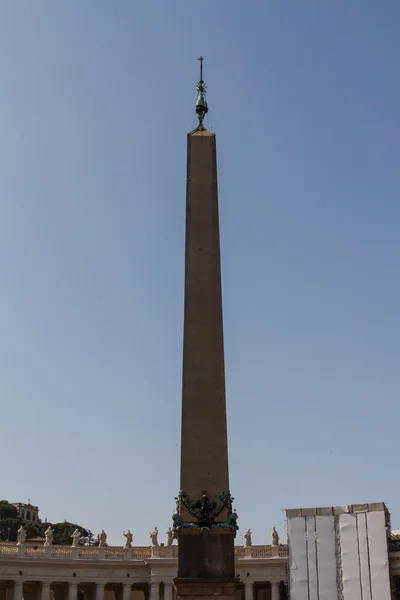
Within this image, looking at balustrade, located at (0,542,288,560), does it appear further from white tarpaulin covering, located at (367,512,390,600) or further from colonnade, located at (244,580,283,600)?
white tarpaulin covering, located at (367,512,390,600)

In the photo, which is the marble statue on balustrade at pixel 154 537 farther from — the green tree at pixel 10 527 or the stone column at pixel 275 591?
the green tree at pixel 10 527

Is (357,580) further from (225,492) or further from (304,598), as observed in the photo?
(225,492)

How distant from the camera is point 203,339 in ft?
64.2

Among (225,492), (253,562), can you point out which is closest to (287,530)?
(253,562)

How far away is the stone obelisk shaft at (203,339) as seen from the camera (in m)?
18.4

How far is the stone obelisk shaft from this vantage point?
60.5ft

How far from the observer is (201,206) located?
2094cm

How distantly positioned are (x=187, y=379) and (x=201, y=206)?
15.5 feet

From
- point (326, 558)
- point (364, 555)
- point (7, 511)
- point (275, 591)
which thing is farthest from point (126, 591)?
point (7, 511)

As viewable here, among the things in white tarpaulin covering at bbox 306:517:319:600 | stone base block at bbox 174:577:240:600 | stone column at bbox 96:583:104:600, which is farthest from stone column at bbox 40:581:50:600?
stone base block at bbox 174:577:240:600

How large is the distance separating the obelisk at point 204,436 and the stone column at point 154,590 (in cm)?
3734

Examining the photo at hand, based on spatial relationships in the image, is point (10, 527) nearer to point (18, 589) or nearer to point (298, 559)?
point (18, 589)

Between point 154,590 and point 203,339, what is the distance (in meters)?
38.6

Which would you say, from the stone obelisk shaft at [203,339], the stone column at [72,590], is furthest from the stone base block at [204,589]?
the stone column at [72,590]
